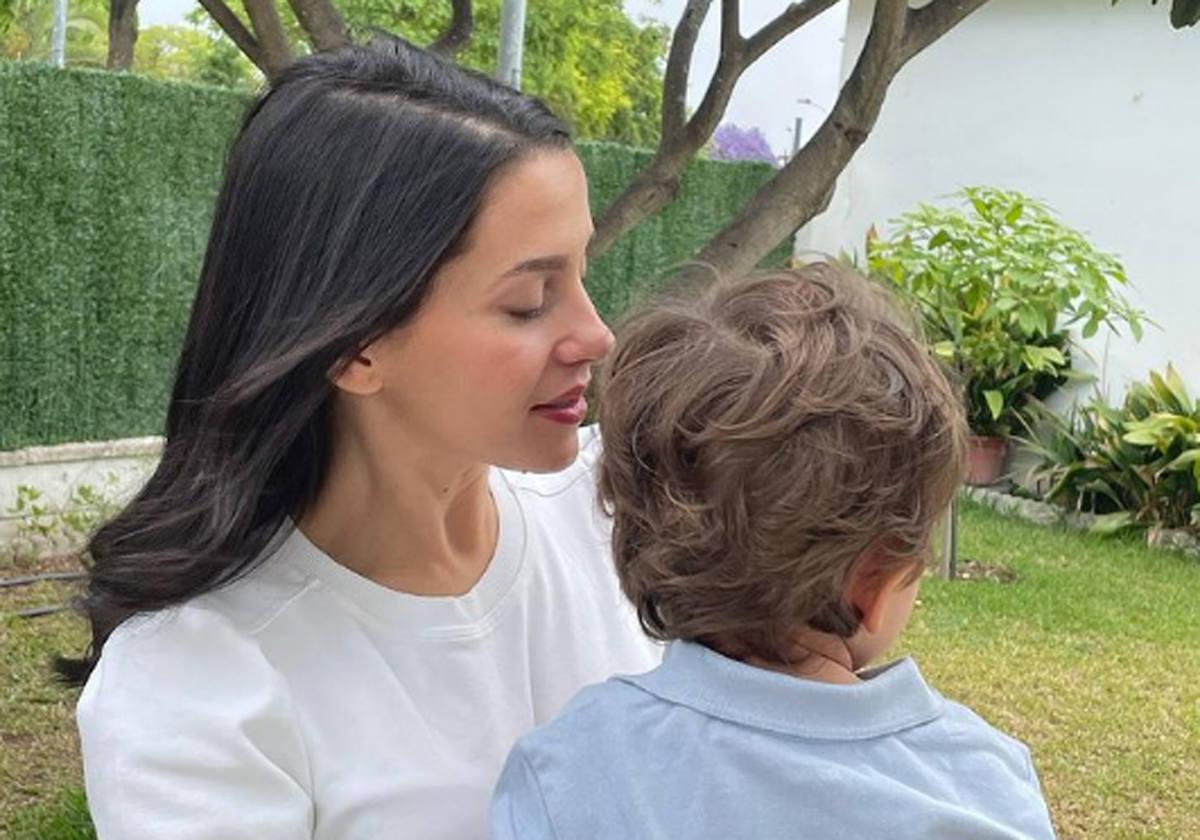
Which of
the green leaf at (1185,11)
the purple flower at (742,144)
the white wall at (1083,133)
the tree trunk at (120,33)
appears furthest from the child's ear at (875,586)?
the purple flower at (742,144)

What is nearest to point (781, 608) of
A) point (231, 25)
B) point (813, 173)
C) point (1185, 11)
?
point (1185, 11)

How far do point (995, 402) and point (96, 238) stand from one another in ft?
18.2

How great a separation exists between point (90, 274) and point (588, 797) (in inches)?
242

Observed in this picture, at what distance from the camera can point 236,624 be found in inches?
51.9

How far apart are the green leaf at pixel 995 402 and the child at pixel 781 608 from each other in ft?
29.5

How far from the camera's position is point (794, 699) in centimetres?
124

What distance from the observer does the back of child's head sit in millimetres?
1227

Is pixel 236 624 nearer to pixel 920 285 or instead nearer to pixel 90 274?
pixel 90 274

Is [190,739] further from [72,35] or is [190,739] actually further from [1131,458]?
[72,35]

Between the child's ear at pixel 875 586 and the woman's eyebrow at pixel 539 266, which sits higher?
the woman's eyebrow at pixel 539 266

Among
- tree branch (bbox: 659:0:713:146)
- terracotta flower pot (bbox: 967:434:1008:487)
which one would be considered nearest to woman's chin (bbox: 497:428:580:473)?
tree branch (bbox: 659:0:713:146)

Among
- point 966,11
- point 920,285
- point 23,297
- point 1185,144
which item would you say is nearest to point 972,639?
point 920,285

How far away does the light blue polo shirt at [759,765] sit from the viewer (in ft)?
3.95

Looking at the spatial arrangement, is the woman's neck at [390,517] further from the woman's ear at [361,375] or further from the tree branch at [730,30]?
the tree branch at [730,30]
